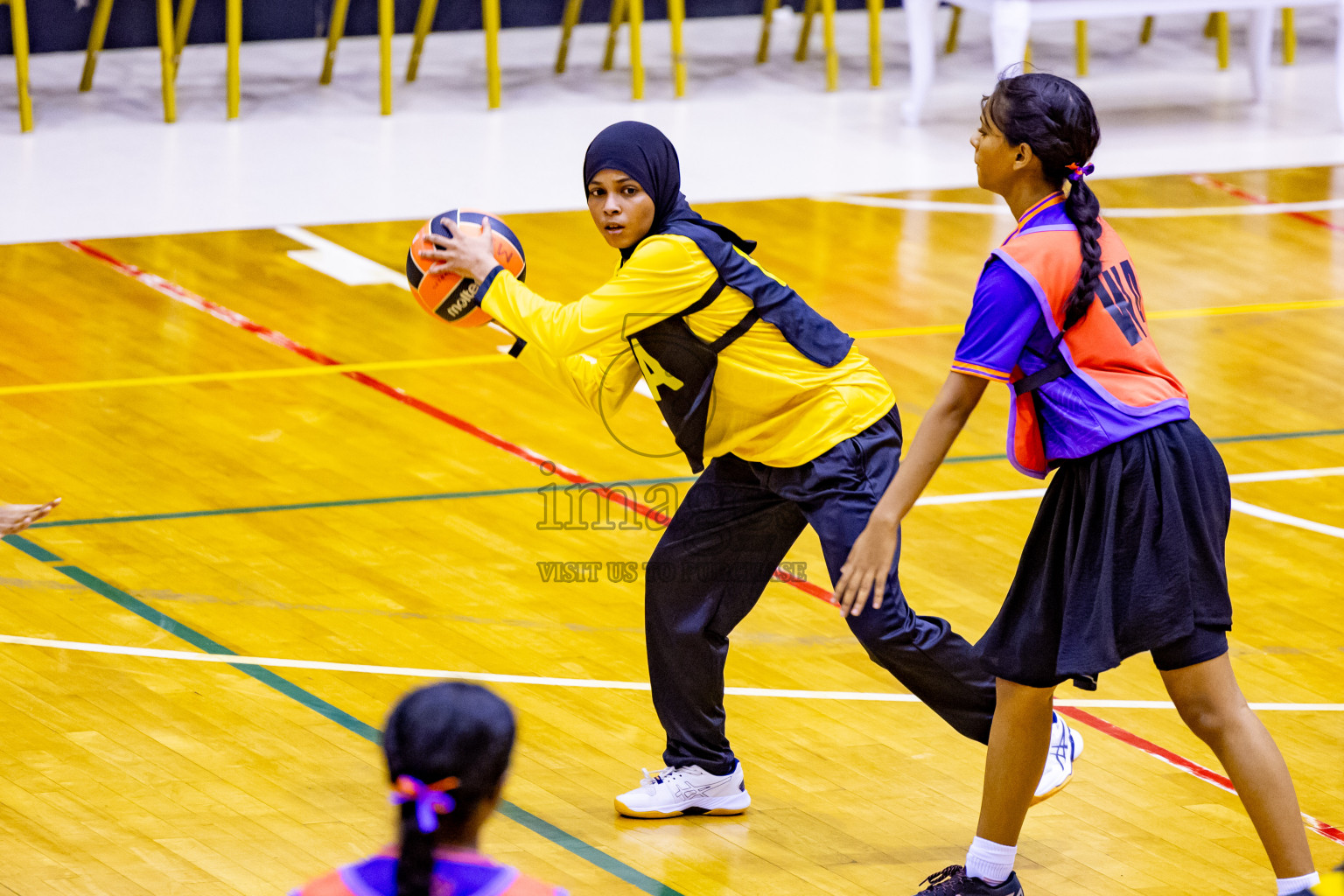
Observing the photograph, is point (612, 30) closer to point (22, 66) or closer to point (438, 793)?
point (22, 66)

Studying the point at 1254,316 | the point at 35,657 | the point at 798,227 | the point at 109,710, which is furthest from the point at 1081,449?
the point at 798,227

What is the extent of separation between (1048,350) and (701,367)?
77 centimetres

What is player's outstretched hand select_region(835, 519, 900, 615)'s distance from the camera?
10.7 feet

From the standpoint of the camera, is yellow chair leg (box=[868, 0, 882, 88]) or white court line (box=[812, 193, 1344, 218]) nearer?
white court line (box=[812, 193, 1344, 218])

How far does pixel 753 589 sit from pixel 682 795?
446mm

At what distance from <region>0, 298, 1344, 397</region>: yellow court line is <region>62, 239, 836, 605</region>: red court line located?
11cm

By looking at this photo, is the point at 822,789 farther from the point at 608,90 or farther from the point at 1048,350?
the point at 608,90

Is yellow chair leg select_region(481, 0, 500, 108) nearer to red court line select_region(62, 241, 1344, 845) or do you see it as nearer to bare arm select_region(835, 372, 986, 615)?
red court line select_region(62, 241, 1344, 845)

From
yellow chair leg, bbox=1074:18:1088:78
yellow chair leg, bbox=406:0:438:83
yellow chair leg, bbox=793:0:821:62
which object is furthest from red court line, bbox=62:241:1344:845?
yellow chair leg, bbox=1074:18:1088:78

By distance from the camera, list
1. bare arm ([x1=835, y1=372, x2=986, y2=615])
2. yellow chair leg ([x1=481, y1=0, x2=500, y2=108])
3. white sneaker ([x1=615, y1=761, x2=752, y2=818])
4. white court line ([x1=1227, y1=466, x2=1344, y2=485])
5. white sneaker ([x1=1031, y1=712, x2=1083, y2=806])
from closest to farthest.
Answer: bare arm ([x1=835, y1=372, x2=986, y2=615]) < white sneaker ([x1=1031, y1=712, x2=1083, y2=806]) < white sneaker ([x1=615, y1=761, x2=752, y2=818]) < white court line ([x1=1227, y1=466, x2=1344, y2=485]) < yellow chair leg ([x1=481, y1=0, x2=500, y2=108])

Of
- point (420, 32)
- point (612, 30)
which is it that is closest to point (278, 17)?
point (420, 32)

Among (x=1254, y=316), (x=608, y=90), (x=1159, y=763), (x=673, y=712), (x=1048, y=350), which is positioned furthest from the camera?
(x=608, y=90)

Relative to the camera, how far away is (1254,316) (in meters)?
7.36

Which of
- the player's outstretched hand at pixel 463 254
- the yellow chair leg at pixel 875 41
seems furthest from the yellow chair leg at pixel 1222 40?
the player's outstretched hand at pixel 463 254
